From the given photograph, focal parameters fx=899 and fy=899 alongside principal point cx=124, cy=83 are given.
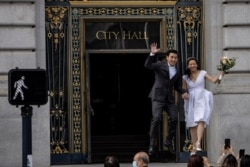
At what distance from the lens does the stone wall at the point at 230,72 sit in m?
21.1

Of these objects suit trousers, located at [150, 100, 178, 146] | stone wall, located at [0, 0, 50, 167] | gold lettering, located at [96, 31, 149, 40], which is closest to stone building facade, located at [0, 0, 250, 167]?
stone wall, located at [0, 0, 50, 167]

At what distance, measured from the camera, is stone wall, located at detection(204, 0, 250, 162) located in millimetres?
21125

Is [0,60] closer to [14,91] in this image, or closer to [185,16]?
[185,16]

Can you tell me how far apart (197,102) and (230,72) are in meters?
4.23

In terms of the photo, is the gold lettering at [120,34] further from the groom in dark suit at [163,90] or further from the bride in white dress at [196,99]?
the groom in dark suit at [163,90]

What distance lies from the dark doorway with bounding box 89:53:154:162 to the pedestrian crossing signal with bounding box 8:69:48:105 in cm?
1262

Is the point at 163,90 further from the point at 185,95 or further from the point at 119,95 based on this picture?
the point at 119,95

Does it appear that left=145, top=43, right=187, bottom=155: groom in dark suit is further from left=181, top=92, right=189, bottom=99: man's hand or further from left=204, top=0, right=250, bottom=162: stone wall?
left=204, top=0, right=250, bottom=162: stone wall

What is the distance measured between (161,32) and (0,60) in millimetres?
4071

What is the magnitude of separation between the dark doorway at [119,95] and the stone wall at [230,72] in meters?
4.56

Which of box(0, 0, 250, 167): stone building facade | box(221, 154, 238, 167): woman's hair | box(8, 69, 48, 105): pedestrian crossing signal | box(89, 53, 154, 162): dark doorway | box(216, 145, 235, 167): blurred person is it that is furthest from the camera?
box(89, 53, 154, 162): dark doorway

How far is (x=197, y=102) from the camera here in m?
17.3

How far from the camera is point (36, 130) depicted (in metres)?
20.5

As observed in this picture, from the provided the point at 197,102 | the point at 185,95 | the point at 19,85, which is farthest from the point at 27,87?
the point at 197,102
